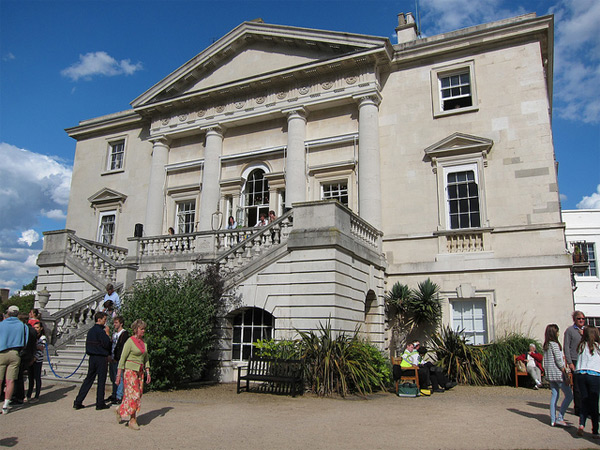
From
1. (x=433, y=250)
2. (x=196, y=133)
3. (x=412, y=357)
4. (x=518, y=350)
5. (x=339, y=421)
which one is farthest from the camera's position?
(x=196, y=133)

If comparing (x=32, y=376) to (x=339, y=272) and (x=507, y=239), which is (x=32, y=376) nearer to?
(x=339, y=272)

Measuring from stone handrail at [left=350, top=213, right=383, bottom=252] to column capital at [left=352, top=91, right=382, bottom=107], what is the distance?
516 cm

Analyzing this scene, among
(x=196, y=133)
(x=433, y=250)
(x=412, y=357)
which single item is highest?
(x=196, y=133)

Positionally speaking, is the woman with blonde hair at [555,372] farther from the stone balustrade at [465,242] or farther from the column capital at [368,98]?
the column capital at [368,98]

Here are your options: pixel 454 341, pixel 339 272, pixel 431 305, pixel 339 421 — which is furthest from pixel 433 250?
pixel 339 421

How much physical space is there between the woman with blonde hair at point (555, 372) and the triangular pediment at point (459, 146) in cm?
1019

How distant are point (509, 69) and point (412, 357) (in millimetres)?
11531

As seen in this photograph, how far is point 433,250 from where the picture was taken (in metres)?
17.7

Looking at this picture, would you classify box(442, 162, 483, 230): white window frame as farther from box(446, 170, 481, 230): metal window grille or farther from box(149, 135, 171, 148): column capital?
box(149, 135, 171, 148): column capital

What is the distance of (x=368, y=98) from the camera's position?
19125 mm

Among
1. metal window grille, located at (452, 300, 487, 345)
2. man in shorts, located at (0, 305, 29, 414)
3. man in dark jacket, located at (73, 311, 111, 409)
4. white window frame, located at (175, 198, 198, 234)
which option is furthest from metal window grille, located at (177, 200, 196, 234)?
man in shorts, located at (0, 305, 29, 414)

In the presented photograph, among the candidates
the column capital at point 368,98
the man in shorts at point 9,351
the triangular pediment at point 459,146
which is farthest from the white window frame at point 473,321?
the man in shorts at point 9,351

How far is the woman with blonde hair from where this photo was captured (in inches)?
327

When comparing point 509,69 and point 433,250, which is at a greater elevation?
point 509,69
